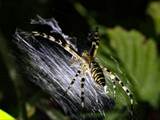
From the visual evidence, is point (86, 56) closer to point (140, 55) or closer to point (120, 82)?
point (120, 82)

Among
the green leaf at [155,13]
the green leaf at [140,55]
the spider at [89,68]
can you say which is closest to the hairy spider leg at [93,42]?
the spider at [89,68]

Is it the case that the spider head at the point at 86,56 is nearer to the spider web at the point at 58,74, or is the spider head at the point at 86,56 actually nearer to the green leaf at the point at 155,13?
the spider web at the point at 58,74

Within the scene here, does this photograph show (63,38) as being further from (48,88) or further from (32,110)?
(32,110)

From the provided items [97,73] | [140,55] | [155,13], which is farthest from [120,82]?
[155,13]

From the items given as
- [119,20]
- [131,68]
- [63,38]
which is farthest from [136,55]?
[63,38]

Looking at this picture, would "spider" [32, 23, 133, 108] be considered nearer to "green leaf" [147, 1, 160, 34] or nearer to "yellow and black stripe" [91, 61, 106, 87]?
"yellow and black stripe" [91, 61, 106, 87]

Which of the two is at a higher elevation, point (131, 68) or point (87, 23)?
point (87, 23)
